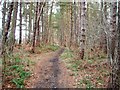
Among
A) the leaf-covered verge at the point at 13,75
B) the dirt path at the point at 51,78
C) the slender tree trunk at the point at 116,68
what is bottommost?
the dirt path at the point at 51,78

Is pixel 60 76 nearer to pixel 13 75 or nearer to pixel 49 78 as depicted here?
pixel 49 78

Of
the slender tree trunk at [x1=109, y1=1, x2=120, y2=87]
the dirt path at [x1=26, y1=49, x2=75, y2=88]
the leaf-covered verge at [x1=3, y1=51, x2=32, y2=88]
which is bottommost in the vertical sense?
the dirt path at [x1=26, y1=49, x2=75, y2=88]

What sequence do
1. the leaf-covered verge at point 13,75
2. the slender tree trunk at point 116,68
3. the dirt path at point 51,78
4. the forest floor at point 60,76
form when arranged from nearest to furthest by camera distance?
the slender tree trunk at point 116,68
the leaf-covered verge at point 13,75
the forest floor at point 60,76
the dirt path at point 51,78

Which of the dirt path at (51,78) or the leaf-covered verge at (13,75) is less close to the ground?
the leaf-covered verge at (13,75)

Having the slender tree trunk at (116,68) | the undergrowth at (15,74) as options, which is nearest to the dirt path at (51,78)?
the undergrowth at (15,74)

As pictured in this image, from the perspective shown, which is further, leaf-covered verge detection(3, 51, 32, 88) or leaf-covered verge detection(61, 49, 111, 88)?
leaf-covered verge detection(61, 49, 111, 88)

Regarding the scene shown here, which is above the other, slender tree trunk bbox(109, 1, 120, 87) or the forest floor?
slender tree trunk bbox(109, 1, 120, 87)

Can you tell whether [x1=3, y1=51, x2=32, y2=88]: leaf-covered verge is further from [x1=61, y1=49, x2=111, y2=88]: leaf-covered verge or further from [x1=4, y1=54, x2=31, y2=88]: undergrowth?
[x1=61, y1=49, x2=111, y2=88]: leaf-covered verge

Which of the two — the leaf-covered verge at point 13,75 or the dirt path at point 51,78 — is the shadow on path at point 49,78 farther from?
the leaf-covered verge at point 13,75

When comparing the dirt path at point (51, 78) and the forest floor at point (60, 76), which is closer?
the forest floor at point (60, 76)

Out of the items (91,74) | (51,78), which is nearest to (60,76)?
(51,78)

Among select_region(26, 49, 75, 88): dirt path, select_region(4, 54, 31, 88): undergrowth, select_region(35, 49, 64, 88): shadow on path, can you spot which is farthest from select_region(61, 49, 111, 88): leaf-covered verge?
select_region(4, 54, 31, 88): undergrowth

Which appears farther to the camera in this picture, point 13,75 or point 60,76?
point 60,76

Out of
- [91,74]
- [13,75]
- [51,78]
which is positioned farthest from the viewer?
[91,74]
